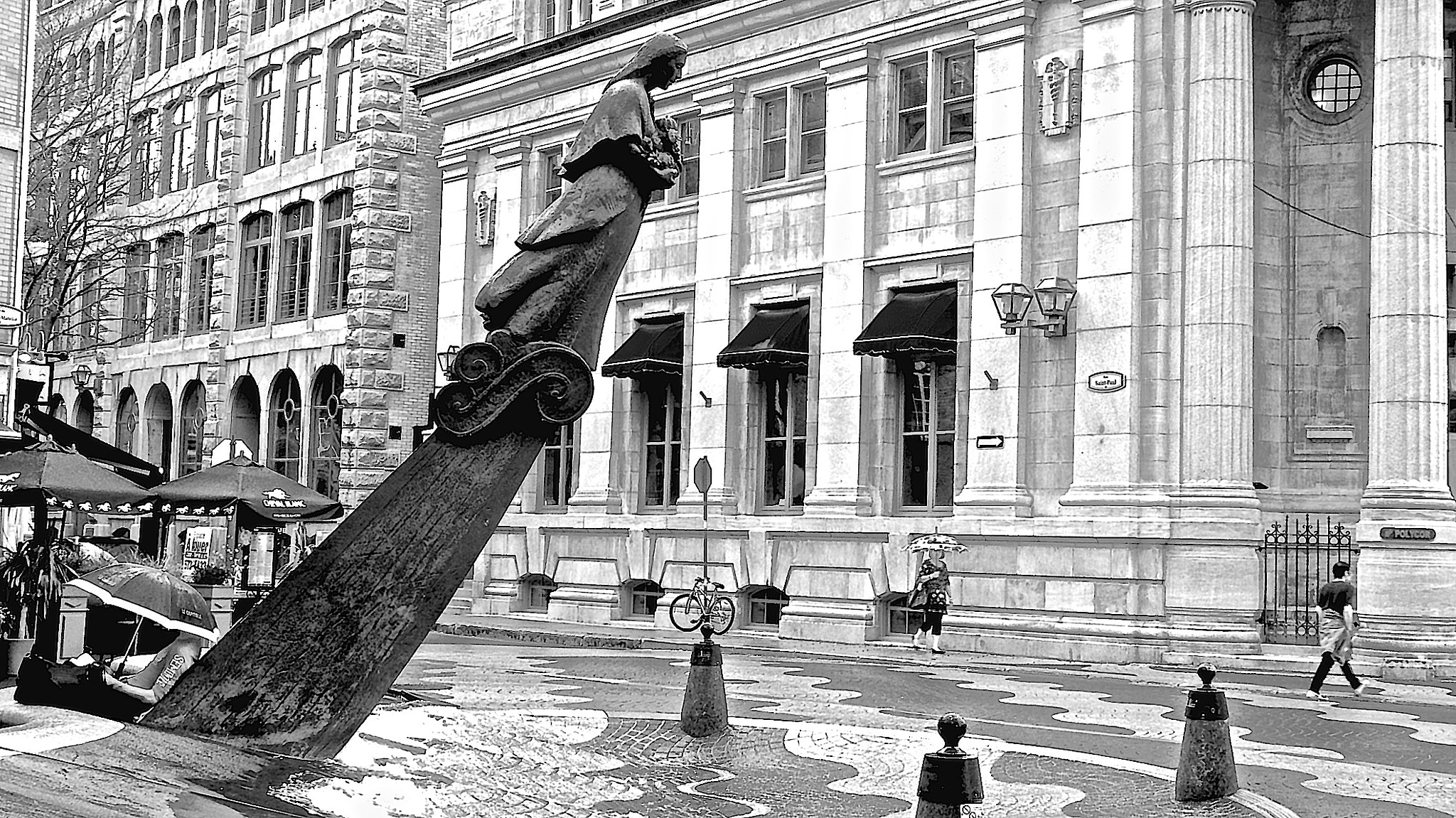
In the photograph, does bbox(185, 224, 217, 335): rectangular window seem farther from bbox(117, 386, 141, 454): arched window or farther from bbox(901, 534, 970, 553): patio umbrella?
bbox(901, 534, 970, 553): patio umbrella

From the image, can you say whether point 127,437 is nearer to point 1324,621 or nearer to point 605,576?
point 605,576

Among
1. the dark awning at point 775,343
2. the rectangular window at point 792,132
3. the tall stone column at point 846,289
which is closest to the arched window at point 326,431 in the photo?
the dark awning at point 775,343

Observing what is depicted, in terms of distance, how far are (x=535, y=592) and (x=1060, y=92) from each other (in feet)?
50.0

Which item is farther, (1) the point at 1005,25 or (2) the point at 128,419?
(2) the point at 128,419

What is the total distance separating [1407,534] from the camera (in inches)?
863

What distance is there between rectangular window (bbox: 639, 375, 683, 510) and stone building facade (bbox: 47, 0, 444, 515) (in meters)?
5.38

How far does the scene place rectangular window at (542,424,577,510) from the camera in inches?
1389

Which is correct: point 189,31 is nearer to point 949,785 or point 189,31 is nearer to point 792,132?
point 792,132

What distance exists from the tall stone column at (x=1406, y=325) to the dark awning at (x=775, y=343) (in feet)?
32.4

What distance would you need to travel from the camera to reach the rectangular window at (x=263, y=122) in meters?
Result: 46.8

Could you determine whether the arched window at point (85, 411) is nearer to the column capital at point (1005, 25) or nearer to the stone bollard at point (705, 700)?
the column capital at point (1005, 25)

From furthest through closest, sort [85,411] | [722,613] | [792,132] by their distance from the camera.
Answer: [85,411] < [792,132] < [722,613]

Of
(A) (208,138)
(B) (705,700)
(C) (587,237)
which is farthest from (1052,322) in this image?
(A) (208,138)

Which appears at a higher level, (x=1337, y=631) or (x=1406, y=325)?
(x=1406, y=325)
